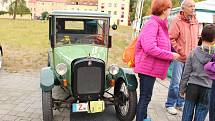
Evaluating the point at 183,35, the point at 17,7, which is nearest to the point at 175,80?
the point at 183,35

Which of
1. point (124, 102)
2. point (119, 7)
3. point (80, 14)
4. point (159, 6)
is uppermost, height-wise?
point (119, 7)

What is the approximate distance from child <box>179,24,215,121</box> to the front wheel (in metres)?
1.10

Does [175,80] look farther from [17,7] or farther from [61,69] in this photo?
[17,7]

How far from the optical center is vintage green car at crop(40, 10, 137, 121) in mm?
5598

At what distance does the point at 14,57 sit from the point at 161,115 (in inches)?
310

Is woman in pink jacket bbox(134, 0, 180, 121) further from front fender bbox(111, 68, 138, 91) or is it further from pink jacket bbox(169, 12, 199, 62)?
pink jacket bbox(169, 12, 199, 62)

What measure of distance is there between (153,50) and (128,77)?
137 cm

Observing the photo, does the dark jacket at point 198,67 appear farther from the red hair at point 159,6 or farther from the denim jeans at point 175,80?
the denim jeans at point 175,80

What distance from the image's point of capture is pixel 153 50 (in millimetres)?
4602

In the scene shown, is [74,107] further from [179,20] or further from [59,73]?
[179,20]

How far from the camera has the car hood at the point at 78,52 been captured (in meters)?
6.12

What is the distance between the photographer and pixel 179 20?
6.04 m

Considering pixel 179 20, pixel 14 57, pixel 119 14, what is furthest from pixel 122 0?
pixel 179 20

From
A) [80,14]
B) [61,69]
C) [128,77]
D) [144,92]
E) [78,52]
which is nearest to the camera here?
[144,92]
